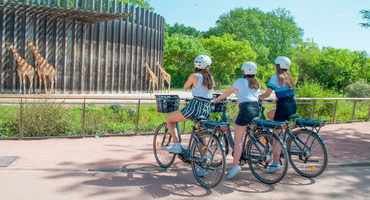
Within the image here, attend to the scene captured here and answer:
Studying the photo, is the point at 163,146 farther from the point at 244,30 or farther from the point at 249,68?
the point at 244,30

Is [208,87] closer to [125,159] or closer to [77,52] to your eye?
[125,159]

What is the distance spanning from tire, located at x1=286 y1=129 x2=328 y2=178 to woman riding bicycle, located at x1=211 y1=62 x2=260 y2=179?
2.97ft

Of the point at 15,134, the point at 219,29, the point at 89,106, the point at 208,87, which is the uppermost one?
the point at 219,29

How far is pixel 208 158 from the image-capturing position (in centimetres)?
540

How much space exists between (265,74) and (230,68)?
14.9 metres

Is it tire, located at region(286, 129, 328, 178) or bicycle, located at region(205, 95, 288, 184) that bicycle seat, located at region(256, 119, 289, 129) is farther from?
tire, located at region(286, 129, 328, 178)

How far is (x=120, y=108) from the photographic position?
35.8ft

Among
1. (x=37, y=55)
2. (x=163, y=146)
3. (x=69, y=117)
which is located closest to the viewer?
(x=163, y=146)

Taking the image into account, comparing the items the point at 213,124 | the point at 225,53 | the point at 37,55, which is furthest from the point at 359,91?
the point at 213,124

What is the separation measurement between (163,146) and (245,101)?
1.74 m

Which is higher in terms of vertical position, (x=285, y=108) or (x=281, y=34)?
(x=281, y=34)

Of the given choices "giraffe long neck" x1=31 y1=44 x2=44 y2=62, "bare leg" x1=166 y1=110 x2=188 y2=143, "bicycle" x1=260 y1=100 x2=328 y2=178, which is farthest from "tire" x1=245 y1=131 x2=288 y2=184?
"giraffe long neck" x1=31 y1=44 x2=44 y2=62

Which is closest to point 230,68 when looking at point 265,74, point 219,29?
point 265,74

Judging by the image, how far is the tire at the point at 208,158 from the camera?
207 inches
